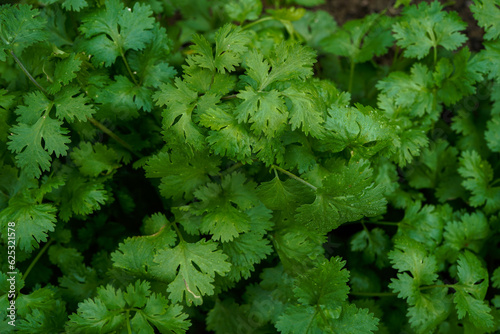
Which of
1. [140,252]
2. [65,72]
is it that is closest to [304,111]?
[140,252]

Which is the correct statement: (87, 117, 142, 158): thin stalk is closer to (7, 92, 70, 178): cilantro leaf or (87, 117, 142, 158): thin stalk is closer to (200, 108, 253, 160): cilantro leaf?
(7, 92, 70, 178): cilantro leaf

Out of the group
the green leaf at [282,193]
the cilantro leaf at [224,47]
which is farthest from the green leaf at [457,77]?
the cilantro leaf at [224,47]

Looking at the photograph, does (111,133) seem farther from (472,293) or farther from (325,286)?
(472,293)

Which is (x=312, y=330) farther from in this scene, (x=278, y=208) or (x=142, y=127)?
(x=142, y=127)

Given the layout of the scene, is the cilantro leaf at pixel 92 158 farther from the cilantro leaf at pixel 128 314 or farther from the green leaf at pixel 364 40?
the green leaf at pixel 364 40

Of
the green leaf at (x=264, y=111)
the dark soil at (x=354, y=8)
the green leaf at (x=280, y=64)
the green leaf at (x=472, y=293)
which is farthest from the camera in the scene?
the dark soil at (x=354, y=8)
